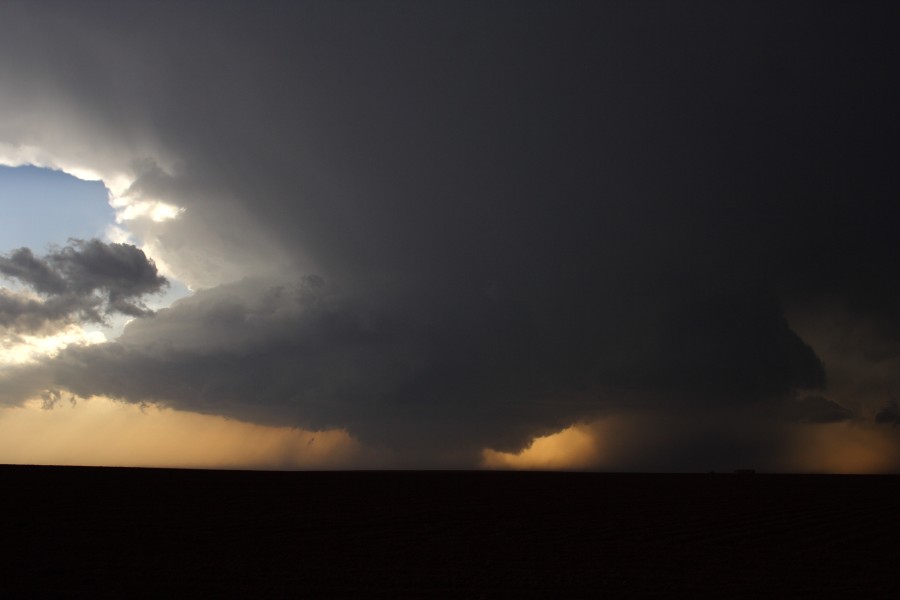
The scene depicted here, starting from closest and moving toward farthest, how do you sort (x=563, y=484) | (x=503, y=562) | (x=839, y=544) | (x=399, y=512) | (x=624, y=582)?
1. (x=624, y=582)
2. (x=503, y=562)
3. (x=839, y=544)
4. (x=399, y=512)
5. (x=563, y=484)

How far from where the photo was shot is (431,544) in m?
22.4

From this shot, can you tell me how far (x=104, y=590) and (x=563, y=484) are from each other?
37433mm

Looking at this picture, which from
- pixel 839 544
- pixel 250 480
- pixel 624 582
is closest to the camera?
pixel 624 582

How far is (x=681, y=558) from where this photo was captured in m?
20.4

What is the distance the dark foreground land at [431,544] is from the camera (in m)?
16.8

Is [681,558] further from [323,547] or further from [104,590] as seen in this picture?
[104,590]

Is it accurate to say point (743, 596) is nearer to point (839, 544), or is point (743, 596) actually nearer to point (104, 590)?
point (839, 544)

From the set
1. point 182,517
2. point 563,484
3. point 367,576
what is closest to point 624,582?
point 367,576

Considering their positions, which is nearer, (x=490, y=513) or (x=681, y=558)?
(x=681, y=558)

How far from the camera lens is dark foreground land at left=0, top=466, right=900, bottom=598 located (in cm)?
1678

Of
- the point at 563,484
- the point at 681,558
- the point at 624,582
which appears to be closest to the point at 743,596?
the point at 624,582

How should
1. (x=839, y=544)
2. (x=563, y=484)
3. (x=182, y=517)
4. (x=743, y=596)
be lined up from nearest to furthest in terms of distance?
1. (x=743, y=596)
2. (x=839, y=544)
3. (x=182, y=517)
4. (x=563, y=484)

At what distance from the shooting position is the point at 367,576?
698 inches

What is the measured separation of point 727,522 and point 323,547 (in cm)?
1792
